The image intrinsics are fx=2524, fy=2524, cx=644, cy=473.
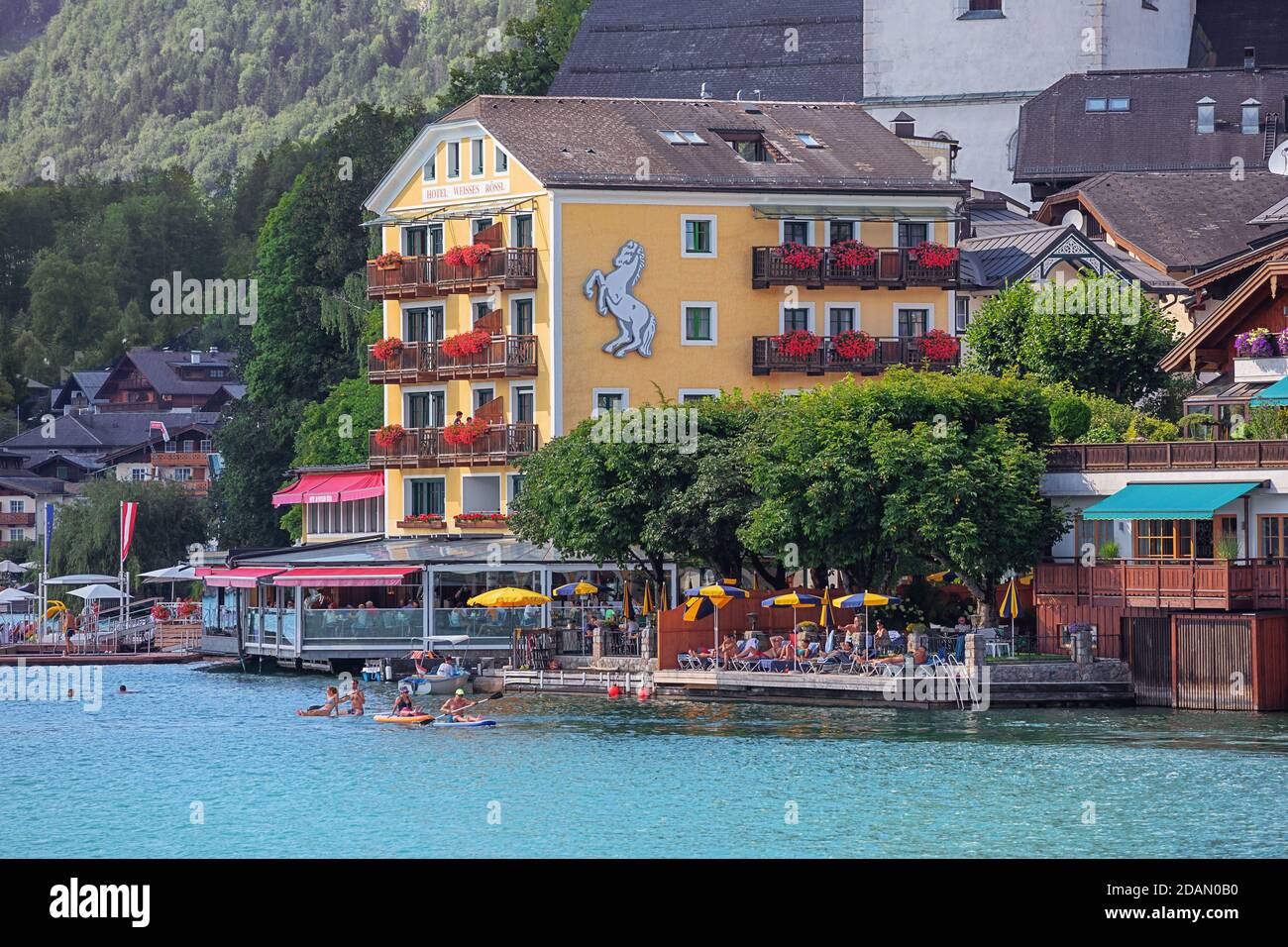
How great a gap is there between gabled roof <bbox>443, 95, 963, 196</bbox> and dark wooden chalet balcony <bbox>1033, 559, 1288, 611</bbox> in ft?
89.1

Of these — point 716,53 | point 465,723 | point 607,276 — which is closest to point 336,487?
point 607,276

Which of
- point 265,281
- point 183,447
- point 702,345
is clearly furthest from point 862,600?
point 183,447

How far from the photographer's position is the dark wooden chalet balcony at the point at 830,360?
9319 cm

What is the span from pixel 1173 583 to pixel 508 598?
75.4 feet

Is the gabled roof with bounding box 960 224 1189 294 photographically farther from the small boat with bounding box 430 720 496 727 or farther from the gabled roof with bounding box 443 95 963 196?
the small boat with bounding box 430 720 496 727

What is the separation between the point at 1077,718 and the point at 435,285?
37.7m

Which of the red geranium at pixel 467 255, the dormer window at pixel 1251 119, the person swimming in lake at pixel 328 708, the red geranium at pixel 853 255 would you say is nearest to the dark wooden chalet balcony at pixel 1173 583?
the person swimming in lake at pixel 328 708

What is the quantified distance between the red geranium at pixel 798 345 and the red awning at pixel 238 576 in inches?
788

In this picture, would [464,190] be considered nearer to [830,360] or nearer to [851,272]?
[851,272]

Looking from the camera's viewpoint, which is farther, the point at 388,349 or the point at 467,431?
the point at 388,349

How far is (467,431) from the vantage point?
92.9m

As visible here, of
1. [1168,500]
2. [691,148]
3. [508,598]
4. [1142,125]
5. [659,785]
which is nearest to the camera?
[659,785]

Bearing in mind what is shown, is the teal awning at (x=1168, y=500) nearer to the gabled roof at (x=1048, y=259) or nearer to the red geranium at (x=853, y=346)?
the red geranium at (x=853, y=346)

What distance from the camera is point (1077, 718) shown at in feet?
213
